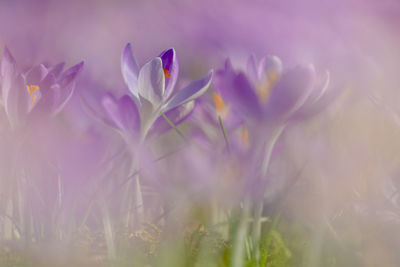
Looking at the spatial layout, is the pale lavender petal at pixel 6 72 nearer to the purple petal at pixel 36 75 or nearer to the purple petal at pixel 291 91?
the purple petal at pixel 36 75

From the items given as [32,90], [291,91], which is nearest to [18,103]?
[32,90]

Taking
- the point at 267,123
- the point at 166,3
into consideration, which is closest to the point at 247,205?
the point at 267,123

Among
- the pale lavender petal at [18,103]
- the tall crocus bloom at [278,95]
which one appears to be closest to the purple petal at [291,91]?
the tall crocus bloom at [278,95]

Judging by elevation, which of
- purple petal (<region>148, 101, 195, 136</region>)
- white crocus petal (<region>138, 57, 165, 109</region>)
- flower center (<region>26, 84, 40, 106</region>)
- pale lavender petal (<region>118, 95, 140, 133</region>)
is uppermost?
flower center (<region>26, 84, 40, 106</region>)

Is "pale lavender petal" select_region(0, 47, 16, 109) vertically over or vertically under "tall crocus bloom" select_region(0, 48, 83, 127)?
over

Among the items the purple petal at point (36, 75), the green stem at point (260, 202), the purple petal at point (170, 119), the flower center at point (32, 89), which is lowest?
the green stem at point (260, 202)

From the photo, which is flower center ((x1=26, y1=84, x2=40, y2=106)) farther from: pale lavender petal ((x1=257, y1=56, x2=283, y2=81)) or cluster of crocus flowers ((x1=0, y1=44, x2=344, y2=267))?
pale lavender petal ((x1=257, y1=56, x2=283, y2=81))

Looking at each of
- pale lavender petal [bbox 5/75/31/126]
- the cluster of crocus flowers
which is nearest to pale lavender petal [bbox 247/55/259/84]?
the cluster of crocus flowers
